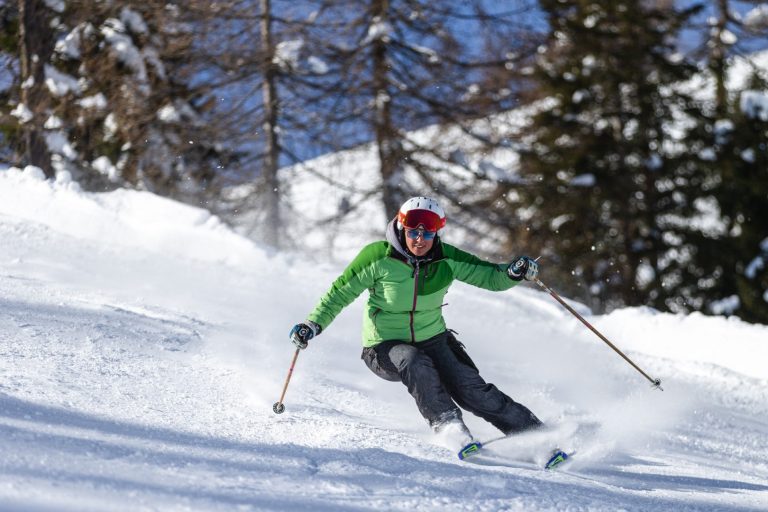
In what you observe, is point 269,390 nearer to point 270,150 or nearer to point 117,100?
point 117,100

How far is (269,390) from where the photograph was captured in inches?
181

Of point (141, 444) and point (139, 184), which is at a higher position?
point (141, 444)

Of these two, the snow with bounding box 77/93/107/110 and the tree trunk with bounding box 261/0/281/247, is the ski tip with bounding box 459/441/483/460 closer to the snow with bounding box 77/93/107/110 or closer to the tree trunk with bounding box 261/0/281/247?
the tree trunk with bounding box 261/0/281/247

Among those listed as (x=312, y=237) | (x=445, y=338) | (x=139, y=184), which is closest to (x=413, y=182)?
(x=312, y=237)

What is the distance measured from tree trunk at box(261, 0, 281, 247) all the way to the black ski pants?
1023 cm

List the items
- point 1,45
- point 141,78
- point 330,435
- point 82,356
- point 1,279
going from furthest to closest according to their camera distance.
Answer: point 141,78 < point 1,45 < point 1,279 < point 82,356 < point 330,435

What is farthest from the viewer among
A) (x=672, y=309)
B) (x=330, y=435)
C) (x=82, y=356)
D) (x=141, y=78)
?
(x=672, y=309)

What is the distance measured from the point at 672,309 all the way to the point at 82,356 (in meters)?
18.5

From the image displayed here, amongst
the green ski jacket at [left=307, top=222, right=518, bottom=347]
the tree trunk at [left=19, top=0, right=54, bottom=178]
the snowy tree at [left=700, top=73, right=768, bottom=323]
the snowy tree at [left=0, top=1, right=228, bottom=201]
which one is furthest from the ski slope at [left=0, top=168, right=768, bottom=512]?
the snowy tree at [left=700, top=73, right=768, bottom=323]

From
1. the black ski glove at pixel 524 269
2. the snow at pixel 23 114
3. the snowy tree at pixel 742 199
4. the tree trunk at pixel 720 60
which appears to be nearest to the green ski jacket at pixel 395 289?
the black ski glove at pixel 524 269

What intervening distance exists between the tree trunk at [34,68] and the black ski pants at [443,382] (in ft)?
29.3

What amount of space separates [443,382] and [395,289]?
0.57 m

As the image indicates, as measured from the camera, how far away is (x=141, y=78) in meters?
14.2

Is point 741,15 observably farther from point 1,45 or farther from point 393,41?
point 1,45
